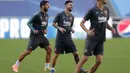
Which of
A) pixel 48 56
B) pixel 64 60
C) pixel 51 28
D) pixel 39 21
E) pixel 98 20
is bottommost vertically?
pixel 51 28

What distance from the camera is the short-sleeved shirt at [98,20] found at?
37.7 feet

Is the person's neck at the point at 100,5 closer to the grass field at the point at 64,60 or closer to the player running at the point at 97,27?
the player running at the point at 97,27

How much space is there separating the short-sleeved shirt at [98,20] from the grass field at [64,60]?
264 centimetres

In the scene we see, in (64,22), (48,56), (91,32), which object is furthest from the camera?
(48,56)

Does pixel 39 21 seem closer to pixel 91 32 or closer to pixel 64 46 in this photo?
pixel 64 46

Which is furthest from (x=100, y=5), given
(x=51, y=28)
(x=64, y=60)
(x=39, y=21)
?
(x=51, y=28)

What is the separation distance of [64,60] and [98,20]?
5362mm

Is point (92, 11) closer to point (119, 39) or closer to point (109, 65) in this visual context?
Result: point (109, 65)

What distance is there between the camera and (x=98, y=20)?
11562mm

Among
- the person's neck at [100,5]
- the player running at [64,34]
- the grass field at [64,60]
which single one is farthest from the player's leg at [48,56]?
the person's neck at [100,5]

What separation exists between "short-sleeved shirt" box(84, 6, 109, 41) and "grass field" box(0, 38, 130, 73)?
264 cm

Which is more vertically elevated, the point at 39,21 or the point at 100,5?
the point at 100,5

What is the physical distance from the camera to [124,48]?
68.0ft

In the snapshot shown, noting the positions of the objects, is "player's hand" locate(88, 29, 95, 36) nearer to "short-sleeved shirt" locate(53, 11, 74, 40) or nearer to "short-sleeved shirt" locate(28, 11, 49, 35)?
"short-sleeved shirt" locate(53, 11, 74, 40)
